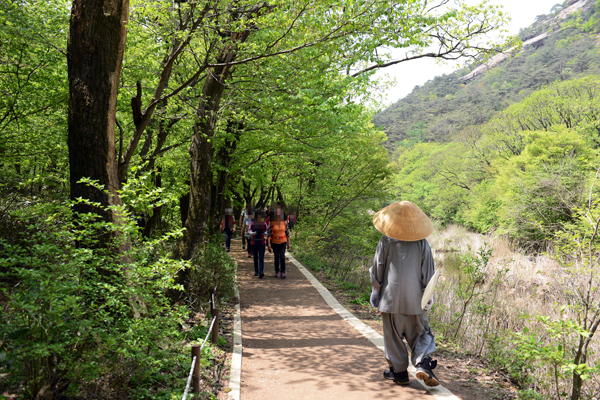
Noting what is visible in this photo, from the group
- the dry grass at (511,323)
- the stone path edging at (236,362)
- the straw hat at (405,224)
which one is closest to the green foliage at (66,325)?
the stone path edging at (236,362)

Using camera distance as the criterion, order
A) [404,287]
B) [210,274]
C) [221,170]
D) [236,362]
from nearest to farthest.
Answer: [404,287]
[236,362]
[210,274]
[221,170]

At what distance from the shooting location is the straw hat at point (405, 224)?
4027 millimetres

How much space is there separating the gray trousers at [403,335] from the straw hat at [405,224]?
0.84 meters

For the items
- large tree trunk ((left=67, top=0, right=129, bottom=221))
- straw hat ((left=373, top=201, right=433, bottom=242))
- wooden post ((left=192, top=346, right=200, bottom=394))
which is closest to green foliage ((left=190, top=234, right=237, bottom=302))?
large tree trunk ((left=67, top=0, right=129, bottom=221))

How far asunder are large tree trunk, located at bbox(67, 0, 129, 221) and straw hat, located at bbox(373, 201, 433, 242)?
3.13 meters

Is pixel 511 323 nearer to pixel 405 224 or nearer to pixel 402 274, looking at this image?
A: pixel 402 274

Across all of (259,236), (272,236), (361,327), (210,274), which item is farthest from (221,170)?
(361,327)

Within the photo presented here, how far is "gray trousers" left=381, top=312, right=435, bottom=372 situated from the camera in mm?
4020

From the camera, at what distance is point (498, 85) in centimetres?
7525

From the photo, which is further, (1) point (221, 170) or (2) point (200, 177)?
(1) point (221, 170)

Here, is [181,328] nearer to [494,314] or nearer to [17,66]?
[494,314]

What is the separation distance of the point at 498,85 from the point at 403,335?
83794 millimetres

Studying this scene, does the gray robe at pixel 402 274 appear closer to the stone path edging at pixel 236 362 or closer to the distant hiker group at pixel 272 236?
the stone path edging at pixel 236 362

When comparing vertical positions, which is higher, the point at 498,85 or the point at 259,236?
the point at 498,85
